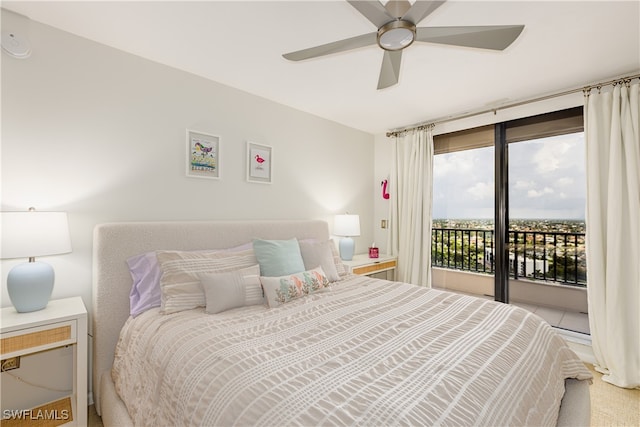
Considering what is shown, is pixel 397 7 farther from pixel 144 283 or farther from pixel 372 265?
pixel 372 265

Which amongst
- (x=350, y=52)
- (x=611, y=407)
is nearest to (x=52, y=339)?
(x=350, y=52)

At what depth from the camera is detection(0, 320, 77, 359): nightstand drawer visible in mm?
1421

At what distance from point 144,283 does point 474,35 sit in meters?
2.42

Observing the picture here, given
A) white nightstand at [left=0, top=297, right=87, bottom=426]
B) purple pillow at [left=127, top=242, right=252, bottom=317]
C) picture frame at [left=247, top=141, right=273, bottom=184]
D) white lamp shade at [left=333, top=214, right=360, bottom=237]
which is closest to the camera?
white nightstand at [left=0, top=297, right=87, bottom=426]

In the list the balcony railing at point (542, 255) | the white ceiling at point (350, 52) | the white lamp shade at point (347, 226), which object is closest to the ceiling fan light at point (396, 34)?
the white ceiling at point (350, 52)

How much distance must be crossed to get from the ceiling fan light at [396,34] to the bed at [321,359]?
1511mm

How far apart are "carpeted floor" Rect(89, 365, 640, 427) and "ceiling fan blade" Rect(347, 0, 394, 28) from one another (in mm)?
2765

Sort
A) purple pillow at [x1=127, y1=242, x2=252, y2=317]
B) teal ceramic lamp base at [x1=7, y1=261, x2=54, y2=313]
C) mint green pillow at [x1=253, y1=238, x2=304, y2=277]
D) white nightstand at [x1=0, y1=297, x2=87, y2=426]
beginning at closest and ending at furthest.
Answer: white nightstand at [x1=0, y1=297, x2=87, y2=426]
teal ceramic lamp base at [x1=7, y1=261, x2=54, y2=313]
purple pillow at [x1=127, y1=242, x2=252, y2=317]
mint green pillow at [x1=253, y1=238, x2=304, y2=277]

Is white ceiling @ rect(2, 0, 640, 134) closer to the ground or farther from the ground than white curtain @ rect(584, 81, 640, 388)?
farther from the ground

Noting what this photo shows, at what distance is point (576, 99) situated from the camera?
8.82 feet

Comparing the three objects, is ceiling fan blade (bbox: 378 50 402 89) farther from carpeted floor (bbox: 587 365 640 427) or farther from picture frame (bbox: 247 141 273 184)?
carpeted floor (bbox: 587 365 640 427)

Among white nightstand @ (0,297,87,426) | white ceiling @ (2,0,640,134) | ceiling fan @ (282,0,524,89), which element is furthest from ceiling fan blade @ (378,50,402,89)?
white nightstand @ (0,297,87,426)

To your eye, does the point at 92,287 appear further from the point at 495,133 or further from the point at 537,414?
the point at 495,133

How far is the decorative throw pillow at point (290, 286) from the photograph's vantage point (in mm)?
1894
